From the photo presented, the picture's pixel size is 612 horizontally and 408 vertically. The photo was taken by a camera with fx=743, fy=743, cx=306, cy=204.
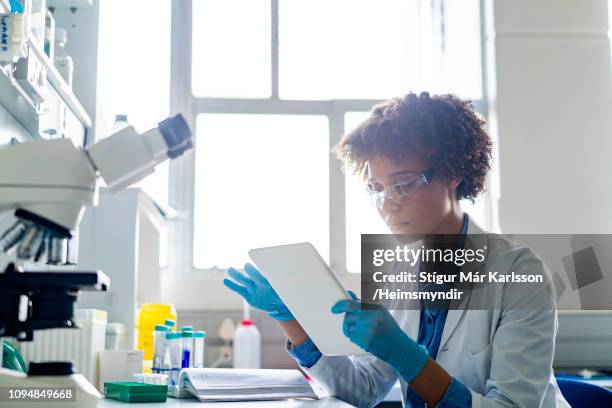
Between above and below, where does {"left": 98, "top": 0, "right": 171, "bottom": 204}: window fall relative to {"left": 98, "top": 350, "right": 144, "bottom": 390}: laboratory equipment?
above

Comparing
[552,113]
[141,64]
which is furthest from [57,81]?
[552,113]

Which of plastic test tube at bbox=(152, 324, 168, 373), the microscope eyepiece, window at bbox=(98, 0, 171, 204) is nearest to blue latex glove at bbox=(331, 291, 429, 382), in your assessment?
the microscope eyepiece

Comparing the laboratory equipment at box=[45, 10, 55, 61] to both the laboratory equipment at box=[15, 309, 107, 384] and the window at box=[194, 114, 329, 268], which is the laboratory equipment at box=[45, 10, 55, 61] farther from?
the window at box=[194, 114, 329, 268]

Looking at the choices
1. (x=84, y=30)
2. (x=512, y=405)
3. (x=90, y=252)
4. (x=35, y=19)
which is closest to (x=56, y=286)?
(x=512, y=405)

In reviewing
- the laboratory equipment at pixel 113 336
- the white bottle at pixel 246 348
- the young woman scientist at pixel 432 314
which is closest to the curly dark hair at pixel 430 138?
the young woman scientist at pixel 432 314

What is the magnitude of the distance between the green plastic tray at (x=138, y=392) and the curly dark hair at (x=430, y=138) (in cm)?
70

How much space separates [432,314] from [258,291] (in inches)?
16.0

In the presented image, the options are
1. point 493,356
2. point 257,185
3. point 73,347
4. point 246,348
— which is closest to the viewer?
point 493,356

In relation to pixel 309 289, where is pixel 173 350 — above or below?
below

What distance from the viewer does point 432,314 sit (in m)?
1.72

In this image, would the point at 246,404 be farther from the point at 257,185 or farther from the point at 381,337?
the point at 257,185

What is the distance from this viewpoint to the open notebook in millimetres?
1501

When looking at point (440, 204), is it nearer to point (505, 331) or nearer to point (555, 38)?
point (505, 331)

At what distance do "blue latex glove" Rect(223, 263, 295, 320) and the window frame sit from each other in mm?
1585
